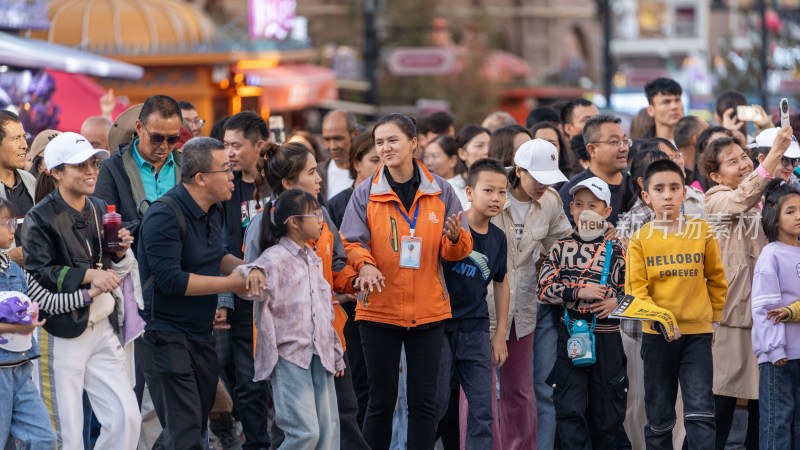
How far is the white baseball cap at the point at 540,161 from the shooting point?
7.64m

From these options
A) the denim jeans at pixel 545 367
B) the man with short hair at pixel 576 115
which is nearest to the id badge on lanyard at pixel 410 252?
the denim jeans at pixel 545 367

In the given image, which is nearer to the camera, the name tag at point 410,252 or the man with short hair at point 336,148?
the name tag at point 410,252

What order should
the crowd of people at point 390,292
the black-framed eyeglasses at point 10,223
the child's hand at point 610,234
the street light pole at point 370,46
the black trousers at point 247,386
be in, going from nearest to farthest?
the black-framed eyeglasses at point 10,223, the crowd of people at point 390,292, the child's hand at point 610,234, the black trousers at point 247,386, the street light pole at point 370,46

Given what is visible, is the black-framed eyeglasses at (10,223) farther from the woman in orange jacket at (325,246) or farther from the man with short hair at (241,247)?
the man with short hair at (241,247)

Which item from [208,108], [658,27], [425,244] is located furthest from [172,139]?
[658,27]

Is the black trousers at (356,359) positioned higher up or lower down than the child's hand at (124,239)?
lower down

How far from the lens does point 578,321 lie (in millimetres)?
7281

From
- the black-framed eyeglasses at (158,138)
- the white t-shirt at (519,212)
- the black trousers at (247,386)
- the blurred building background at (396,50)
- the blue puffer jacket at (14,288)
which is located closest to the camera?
the blue puffer jacket at (14,288)

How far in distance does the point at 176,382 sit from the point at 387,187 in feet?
5.38

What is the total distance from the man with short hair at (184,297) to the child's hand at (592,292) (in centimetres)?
213

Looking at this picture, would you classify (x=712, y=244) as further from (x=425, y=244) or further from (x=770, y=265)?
(x=425, y=244)

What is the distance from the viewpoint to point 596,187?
7387mm

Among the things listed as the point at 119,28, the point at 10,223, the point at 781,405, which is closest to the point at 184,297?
the point at 10,223

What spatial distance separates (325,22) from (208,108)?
20.8 m
